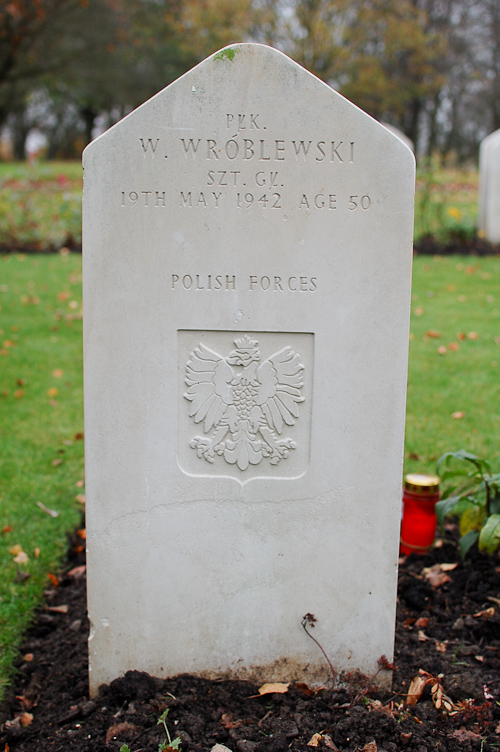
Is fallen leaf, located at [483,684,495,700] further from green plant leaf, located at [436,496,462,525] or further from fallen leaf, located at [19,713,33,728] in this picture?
fallen leaf, located at [19,713,33,728]

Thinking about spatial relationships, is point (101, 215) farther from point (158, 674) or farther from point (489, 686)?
point (489, 686)

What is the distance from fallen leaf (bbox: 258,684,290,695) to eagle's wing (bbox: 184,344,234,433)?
98 cm

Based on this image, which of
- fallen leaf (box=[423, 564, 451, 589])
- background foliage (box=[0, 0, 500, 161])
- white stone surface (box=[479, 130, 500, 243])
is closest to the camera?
fallen leaf (box=[423, 564, 451, 589])

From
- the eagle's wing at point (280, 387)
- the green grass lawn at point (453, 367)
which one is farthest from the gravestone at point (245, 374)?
the green grass lawn at point (453, 367)

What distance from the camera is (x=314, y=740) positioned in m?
2.11

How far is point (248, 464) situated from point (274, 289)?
0.63m

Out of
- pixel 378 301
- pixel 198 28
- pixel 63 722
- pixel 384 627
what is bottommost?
pixel 63 722

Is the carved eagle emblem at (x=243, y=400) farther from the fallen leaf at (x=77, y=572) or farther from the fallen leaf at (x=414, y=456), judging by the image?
the fallen leaf at (x=414, y=456)

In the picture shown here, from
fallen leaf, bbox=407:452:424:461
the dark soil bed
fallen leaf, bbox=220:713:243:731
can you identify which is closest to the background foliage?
fallen leaf, bbox=407:452:424:461

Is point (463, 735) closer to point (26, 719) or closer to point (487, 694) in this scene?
point (487, 694)

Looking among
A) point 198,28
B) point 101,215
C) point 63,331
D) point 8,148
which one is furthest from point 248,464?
point 8,148

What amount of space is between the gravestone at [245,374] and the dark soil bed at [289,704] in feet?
0.34

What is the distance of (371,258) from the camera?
2.15 metres

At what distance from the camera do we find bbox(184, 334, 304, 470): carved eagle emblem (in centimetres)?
224
